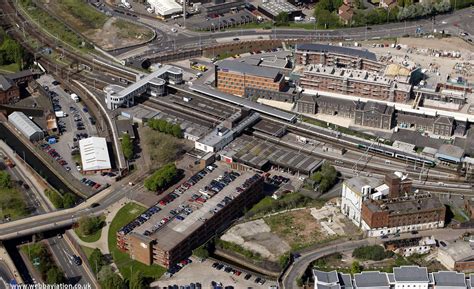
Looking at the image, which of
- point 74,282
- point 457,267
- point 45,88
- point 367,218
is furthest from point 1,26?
point 457,267

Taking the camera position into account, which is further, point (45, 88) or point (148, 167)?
point (45, 88)

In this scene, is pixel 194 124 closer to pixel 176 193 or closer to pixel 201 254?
pixel 176 193

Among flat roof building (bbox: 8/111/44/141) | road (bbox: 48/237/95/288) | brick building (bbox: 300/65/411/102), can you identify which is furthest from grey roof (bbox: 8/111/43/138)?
brick building (bbox: 300/65/411/102)

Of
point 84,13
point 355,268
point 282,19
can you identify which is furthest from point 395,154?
point 84,13

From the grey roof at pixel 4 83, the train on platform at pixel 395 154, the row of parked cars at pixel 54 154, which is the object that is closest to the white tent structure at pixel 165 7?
the grey roof at pixel 4 83

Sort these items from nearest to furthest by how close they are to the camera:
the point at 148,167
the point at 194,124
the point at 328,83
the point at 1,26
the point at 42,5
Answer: the point at 148,167
the point at 194,124
the point at 328,83
the point at 1,26
the point at 42,5

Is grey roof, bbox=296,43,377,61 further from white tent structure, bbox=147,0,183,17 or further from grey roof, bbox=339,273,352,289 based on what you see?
grey roof, bbox=339,273,352,289
